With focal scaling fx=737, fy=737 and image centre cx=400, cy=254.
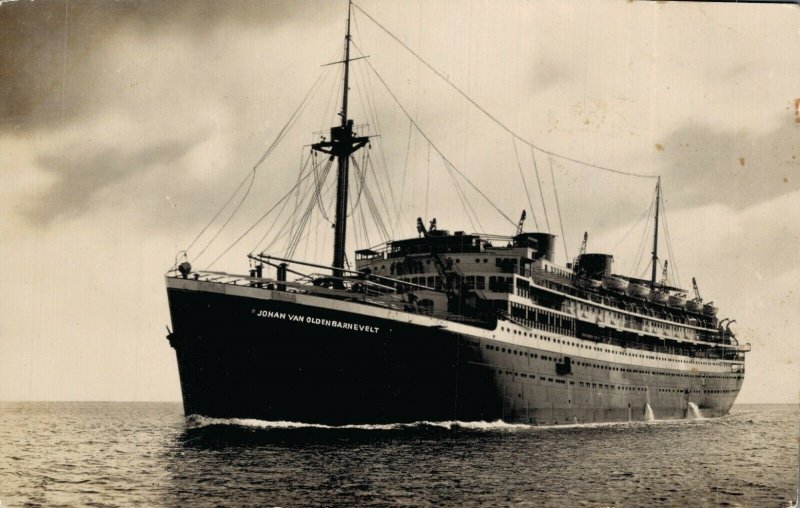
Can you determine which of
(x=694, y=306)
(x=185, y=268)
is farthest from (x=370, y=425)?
(x=694, y=306)

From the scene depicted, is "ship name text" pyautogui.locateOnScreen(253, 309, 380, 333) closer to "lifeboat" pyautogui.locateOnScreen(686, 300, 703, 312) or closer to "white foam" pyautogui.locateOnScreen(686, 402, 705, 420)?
"white foam" pyautogui.locateOnScreen(686, 402, 705, 420)

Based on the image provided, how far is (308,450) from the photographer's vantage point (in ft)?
74.1

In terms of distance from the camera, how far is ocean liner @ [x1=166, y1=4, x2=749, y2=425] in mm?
26172

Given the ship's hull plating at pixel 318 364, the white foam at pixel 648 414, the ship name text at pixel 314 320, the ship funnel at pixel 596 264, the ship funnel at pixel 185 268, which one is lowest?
the white foam at pixel 648 414

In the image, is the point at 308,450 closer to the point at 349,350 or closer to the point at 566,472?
the point at 349,350

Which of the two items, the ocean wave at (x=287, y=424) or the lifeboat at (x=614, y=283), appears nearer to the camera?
the ocean wave at (x=287, y=424)

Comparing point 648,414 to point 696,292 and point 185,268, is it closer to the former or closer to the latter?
point 696,292

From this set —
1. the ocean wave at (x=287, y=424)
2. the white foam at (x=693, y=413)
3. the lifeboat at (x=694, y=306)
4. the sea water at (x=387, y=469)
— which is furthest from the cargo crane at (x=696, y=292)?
the ocean wave at (x=287, y=424)

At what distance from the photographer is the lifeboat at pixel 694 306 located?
51.9m

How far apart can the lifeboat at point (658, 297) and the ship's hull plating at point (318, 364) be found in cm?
2252

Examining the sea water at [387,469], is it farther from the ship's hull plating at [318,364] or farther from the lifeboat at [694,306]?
the lifeboat at [694,306]

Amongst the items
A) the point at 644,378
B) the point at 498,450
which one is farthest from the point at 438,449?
the point at 644,378

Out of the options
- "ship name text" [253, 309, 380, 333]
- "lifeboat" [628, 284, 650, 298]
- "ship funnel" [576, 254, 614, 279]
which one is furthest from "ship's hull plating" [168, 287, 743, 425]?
"lifeboat" [628, 284, 650, 298]

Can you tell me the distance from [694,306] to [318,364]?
3550 centimetres
